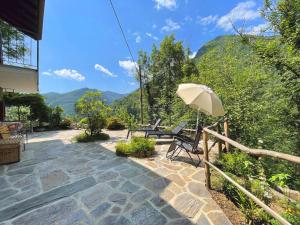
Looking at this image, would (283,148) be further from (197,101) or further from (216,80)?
(197,101)

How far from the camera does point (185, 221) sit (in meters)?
2.36

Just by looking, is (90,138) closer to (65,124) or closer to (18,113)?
(65,124)

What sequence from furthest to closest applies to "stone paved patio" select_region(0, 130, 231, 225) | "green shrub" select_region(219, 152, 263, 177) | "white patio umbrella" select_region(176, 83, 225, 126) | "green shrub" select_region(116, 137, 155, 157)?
"green shrub" select_region(116, 137, 155, 157), "white patio umbrella" select_region(176, 83, 225, 126), "green shrub" select_region(219, 152, 263, 177), "stone paved patio" select_region(0, 130, 231, 225)

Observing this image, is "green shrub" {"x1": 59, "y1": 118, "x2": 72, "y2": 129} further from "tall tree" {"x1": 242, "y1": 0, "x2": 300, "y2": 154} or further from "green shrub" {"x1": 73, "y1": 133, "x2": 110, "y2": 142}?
"tall tree" {"x1": 242, "y1": 0, "x2": 300, "y2": 154}

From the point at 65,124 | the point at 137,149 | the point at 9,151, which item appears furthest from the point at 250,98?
the point at 65,124

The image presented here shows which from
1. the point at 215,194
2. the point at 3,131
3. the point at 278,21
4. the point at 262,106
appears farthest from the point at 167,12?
the point at 215,194

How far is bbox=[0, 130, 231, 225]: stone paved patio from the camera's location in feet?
7.98

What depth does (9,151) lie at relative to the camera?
190 inches

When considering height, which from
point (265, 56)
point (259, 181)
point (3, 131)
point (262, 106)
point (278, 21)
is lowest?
point (259, 181)

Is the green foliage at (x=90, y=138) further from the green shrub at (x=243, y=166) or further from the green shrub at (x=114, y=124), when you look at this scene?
the green shrub at (x=243, y=166)

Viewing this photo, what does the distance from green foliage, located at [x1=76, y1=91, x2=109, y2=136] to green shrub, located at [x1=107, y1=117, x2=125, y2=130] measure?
3498 millimetres

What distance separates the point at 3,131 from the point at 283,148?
9995 millimetres

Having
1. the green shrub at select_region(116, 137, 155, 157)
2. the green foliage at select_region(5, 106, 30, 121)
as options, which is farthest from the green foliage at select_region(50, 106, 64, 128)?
the green shrub at select_region(116, 137, 155, 157)

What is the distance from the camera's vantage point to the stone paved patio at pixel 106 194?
243 cm
